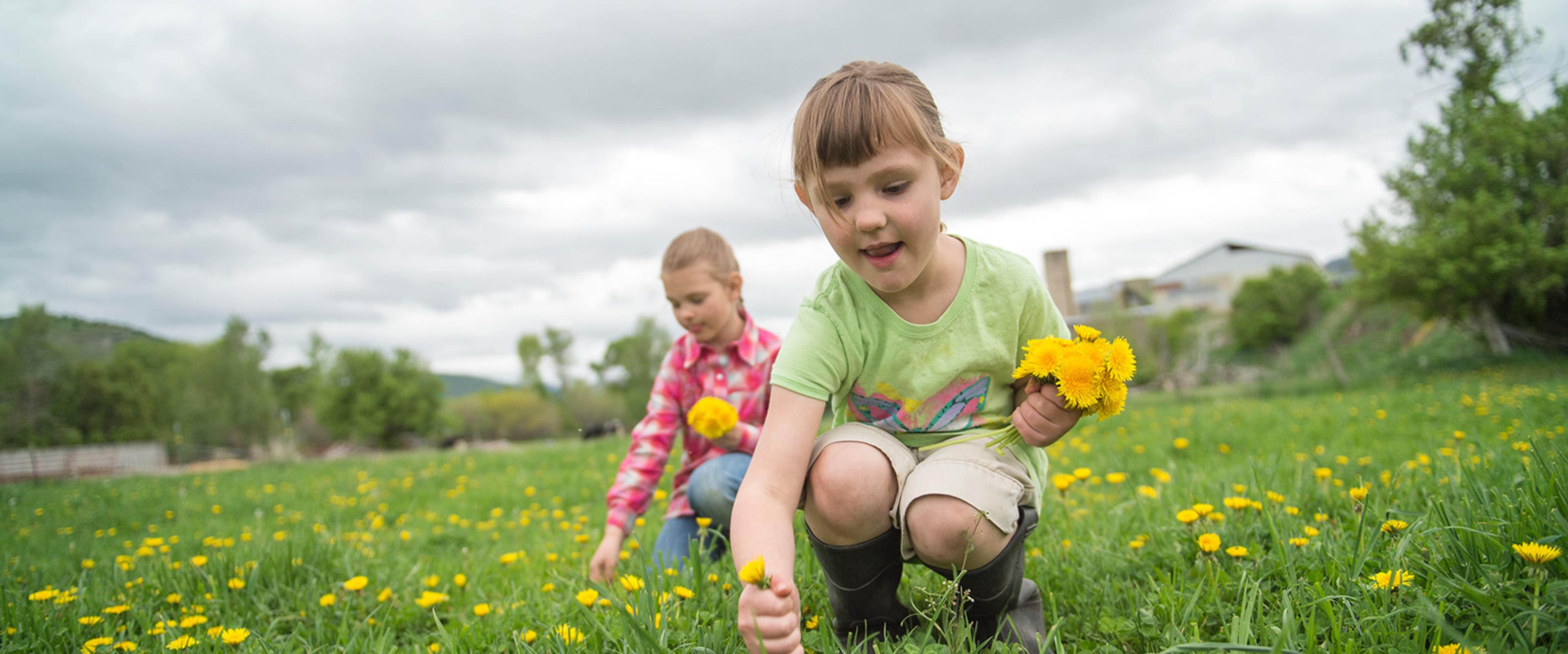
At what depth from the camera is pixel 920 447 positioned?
2033 mm

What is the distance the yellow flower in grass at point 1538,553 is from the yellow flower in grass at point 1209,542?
2.08 ft

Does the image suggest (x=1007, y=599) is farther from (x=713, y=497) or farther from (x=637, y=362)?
(x=637, y=362)

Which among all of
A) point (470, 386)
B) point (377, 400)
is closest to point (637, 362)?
point (377, 400)

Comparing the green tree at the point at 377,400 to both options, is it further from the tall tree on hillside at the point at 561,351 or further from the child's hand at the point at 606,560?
the child's hand at the point at 606,560

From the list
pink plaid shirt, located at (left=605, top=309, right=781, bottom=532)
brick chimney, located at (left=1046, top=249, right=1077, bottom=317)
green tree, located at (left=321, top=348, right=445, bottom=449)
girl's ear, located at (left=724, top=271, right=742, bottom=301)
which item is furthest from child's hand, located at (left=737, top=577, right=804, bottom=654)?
green tree, located at (left=321, top=348, right=445, bottom=449)

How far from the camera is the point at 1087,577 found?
7.37 feet

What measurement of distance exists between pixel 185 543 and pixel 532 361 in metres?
57.5

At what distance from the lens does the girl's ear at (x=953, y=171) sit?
1880 millimetres

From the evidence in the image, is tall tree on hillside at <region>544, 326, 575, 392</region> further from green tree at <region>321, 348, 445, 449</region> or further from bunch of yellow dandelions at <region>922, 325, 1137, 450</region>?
bunch of yellow dandelions at <region>922, 325, 1137, 450</region>

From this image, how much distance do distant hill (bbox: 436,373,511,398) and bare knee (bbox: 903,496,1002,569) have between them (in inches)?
2756

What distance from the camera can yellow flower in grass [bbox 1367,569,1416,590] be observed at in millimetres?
1534

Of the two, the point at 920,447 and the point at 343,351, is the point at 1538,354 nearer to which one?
the point at 920,447

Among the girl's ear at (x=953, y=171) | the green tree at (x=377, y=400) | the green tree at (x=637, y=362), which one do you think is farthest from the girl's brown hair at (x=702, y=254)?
the green tree at (x=377, y=400)

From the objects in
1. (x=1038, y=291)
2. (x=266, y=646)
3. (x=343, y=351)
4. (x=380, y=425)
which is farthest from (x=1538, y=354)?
(x=343, y=351)
